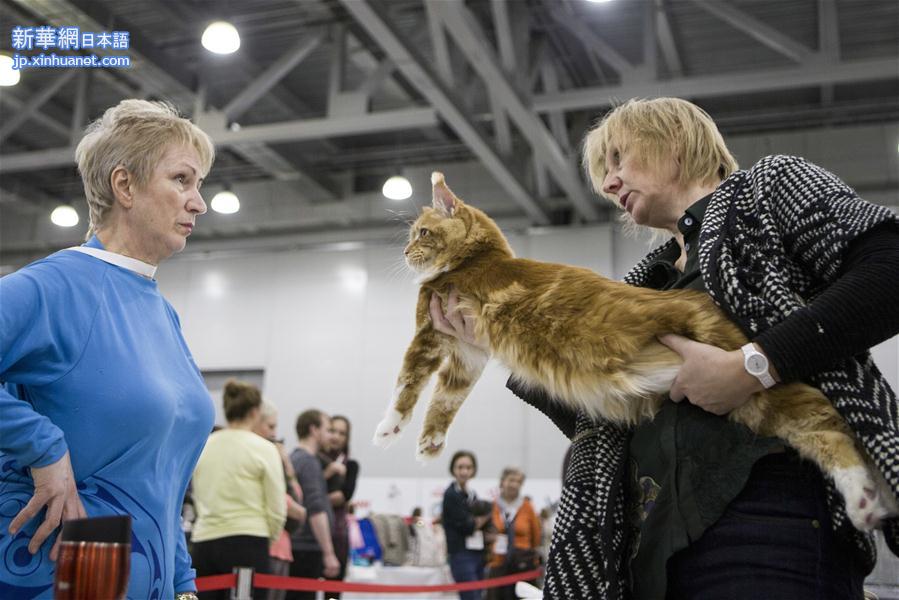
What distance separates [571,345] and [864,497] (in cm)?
53

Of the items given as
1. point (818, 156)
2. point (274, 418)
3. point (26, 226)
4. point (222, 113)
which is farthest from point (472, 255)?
point (26, 226)

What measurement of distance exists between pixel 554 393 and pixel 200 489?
3.08 metres

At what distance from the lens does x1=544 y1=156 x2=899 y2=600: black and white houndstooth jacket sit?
45.3 inches

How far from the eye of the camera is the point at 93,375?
53.8 inches

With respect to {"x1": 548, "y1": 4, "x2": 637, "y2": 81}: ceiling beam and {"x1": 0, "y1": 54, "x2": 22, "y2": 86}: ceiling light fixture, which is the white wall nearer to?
{"x1": 548, "y1": 4, "x2": 637, "y2": 81}: ceiling beam

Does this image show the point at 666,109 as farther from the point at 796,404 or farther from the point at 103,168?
the point at 103,168

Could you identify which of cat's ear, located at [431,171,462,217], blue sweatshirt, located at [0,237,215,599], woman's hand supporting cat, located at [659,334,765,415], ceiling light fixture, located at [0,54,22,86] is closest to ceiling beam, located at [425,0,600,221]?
ceiling light fixture, located at [0,54,22,86]

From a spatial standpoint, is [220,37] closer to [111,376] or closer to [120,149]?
[120,149]

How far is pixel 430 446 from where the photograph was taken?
1.78m

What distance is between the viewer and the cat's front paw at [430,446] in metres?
1.79

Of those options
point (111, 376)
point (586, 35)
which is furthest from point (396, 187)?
point (111, 376)

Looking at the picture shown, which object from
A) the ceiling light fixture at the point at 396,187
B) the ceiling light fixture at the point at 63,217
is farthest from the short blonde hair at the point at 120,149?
the ceiling light fixture at the point at 63,217

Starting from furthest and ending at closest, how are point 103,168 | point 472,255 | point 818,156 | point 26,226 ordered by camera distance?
point 26,226
point 818,156
point 472,255
point 103,168

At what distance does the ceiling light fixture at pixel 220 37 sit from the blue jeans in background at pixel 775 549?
20.3ft
